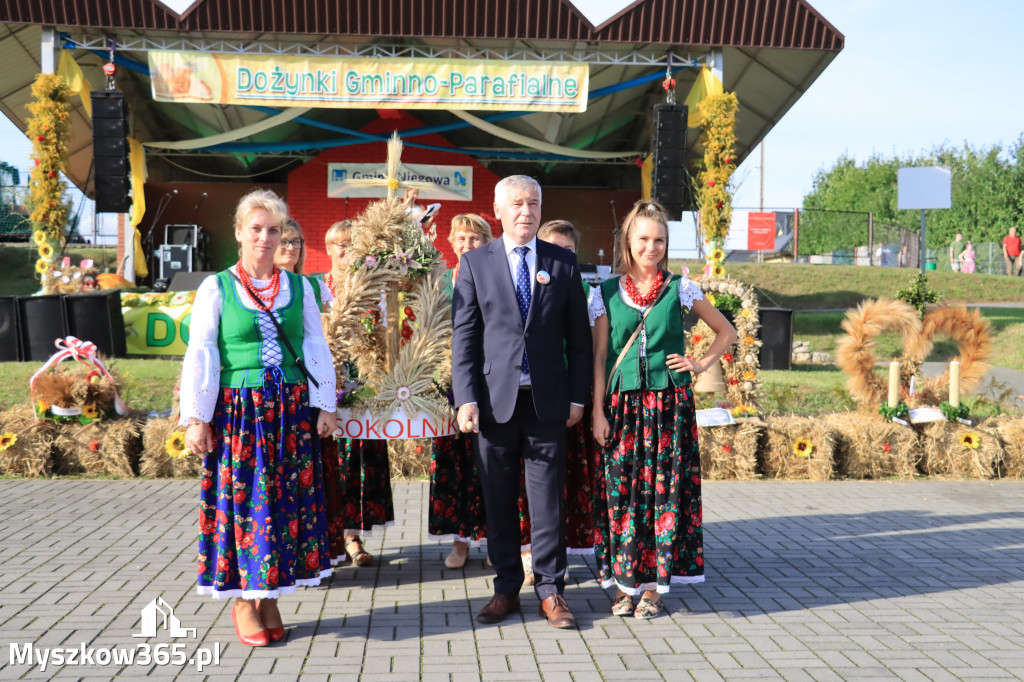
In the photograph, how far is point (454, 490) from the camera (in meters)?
4.54

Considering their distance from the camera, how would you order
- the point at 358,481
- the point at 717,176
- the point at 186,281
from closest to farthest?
the point at 358,481 → the point at 717,176 → the point at 186,281

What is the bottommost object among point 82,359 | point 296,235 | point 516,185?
point 82,359

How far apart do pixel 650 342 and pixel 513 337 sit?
0.62m

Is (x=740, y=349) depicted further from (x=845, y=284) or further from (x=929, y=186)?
(x=845, y=284)

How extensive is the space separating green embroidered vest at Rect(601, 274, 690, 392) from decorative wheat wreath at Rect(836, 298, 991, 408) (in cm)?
382

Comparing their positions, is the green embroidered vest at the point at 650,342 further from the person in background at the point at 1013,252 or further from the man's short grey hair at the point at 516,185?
the person in background at the point at 1013,252

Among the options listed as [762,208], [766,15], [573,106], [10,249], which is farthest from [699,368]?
[762,208]

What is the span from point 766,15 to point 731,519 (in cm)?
955

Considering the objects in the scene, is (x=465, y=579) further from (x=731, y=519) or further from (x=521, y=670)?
(x=731, y=519)

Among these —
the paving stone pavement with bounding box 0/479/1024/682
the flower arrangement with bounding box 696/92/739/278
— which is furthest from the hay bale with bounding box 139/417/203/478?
the flower arrangement with bounding box 696/92/739/278

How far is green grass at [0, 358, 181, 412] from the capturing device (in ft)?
25.8

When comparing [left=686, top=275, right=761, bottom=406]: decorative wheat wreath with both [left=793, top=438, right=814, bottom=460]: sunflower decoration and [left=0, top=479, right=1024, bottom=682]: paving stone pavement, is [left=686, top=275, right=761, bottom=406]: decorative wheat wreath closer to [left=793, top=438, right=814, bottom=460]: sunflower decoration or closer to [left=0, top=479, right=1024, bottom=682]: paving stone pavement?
[left=793, top=438, right=814, bottom=460]: sunflower decoration

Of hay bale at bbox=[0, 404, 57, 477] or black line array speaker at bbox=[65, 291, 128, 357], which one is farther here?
black line array speaker at bbox=[65, 291, 128, 357]

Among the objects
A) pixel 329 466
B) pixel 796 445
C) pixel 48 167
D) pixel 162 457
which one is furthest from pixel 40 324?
pixel 796 445
